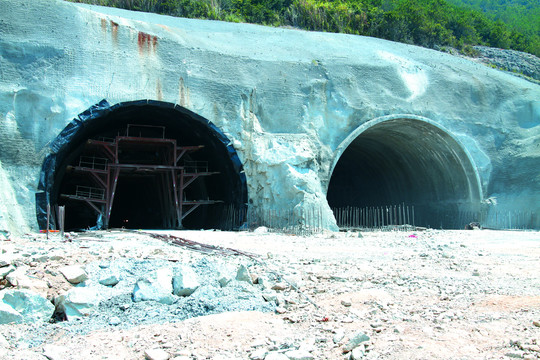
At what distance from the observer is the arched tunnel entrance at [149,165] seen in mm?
16188

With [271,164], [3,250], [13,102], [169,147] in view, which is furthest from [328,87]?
[3,250]

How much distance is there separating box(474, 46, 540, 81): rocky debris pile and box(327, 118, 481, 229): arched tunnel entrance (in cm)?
902

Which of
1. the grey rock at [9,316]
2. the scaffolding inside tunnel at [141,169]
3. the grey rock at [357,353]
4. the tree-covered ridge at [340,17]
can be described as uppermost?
the tree-covered ridge at [340,17]

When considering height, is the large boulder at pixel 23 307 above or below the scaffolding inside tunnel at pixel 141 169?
below

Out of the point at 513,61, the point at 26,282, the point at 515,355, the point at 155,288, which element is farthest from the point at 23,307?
the point at 513,61

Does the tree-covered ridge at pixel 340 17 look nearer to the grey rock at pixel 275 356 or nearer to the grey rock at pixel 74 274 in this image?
the grey rock at pixel 74 274

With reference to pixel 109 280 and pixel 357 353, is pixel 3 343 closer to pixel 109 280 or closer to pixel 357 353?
pixel 109 280

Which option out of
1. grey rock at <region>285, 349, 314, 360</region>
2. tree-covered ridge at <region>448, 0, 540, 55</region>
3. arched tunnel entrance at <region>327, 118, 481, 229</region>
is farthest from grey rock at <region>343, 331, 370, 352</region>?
tree-covered ridge at <region>448, 0, 540, 55</region>

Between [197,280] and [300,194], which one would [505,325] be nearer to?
[197,280]

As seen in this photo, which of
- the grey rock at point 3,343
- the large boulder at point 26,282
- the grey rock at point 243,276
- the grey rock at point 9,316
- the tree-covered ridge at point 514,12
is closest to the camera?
the grey rock at point 3,343

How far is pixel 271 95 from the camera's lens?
715 inches

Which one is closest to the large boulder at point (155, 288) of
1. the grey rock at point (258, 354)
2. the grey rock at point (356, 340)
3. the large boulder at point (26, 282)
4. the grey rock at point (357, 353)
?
the large boulder at point (26, 282)

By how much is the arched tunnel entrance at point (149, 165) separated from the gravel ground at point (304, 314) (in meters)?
8.21

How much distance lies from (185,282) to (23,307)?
1.68 m
